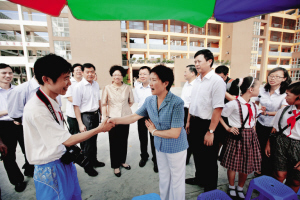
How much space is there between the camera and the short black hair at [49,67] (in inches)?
44.7

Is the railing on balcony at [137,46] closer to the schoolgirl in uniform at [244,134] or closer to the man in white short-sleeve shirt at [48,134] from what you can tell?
the schoolgirl in uniform at [244,134]

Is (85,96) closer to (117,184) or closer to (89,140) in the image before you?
(89,140)

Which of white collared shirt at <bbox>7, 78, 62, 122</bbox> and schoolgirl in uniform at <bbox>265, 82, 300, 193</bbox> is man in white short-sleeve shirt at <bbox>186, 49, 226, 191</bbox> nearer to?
schoolgirl in uniform at <bbox>265, 82, 300, 193</bbox>

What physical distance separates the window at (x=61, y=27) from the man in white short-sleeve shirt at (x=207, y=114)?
Result: 20.5 meters

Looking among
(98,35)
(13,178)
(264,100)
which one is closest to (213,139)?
(264,100)

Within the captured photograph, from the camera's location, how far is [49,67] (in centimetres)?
115

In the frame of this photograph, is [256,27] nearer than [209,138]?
No

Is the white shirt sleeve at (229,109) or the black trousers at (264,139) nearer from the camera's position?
the white shirt sleeve at (229,109)

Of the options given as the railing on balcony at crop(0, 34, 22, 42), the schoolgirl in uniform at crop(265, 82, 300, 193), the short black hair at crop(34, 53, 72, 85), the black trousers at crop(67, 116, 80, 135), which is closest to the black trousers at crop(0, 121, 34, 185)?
the black trousers at crop(67, 116, 80, 135)

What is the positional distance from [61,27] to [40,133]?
21356 mm

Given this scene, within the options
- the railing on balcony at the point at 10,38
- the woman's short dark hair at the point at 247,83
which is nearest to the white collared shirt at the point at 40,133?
the woman's short dark hair at the point at 247,83

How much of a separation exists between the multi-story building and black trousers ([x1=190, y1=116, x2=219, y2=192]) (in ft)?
58.8

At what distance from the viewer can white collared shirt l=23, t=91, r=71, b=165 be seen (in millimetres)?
1079

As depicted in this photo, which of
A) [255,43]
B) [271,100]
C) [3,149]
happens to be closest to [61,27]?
[3,149]
